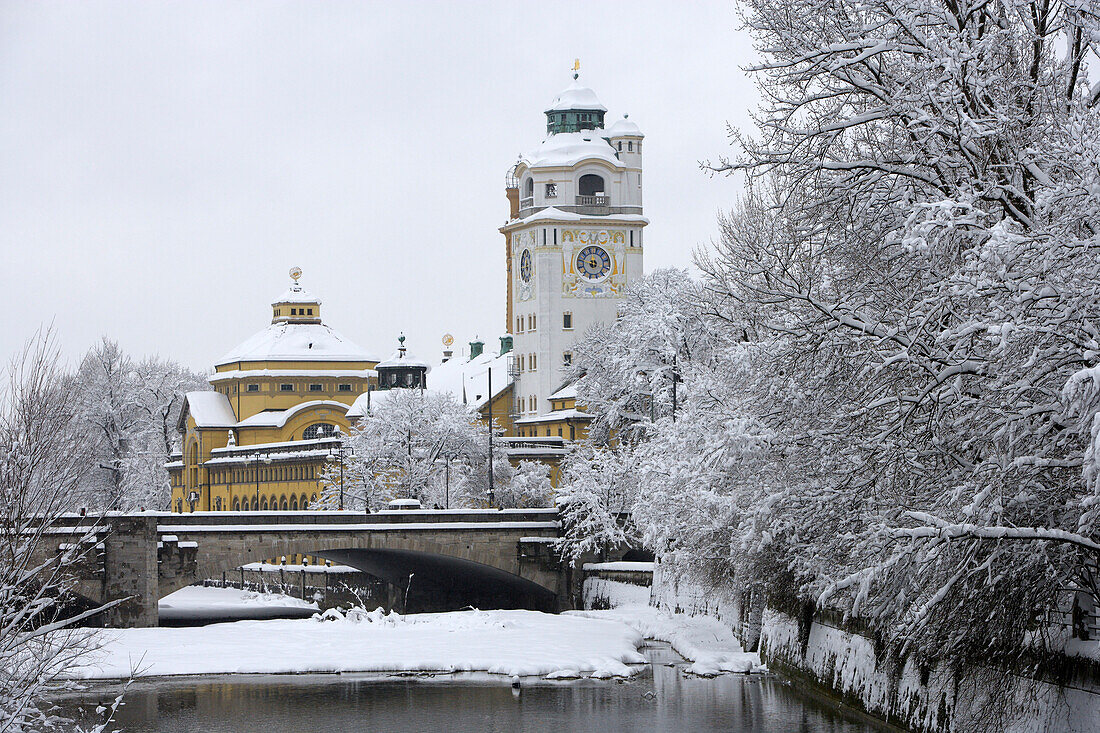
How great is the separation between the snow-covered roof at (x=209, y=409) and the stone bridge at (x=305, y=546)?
47.9 m

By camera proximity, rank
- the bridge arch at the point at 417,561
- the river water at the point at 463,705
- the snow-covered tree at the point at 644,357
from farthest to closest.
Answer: the snow-covered tree at the point at 644,357 → the bridge arch at the point at 417,561 → the river water at the point at 463,705

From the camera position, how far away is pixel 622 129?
10681 centimetres

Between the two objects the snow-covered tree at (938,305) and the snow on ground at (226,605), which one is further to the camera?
the snow on ground at (226,605)

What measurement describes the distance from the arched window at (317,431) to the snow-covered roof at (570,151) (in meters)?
20.7

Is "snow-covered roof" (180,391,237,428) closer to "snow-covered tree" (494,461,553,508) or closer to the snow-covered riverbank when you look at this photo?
"snow-covered tree" (494,461,553,508)

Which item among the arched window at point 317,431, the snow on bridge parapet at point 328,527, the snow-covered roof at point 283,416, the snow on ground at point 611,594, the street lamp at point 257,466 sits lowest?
the snow on ground at point 611,594

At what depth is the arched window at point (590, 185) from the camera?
336ft

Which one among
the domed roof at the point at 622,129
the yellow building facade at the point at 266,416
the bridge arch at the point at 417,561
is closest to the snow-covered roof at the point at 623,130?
the domed roof at the point at 622,129

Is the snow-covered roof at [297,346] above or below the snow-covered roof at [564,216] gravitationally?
below

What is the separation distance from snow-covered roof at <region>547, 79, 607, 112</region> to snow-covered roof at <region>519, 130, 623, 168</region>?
69.9 inches

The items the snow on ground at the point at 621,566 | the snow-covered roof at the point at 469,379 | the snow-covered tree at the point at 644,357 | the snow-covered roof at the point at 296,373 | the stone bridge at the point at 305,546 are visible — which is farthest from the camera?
the snow-covered roof at the point at 296,373

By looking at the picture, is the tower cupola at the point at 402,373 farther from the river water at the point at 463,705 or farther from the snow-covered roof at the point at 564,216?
the river water at the point at 463,705

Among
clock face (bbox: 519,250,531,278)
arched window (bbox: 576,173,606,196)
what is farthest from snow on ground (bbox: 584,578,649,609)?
arched window (bbox: 576,173,606,196)

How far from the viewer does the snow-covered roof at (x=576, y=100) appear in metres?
105
